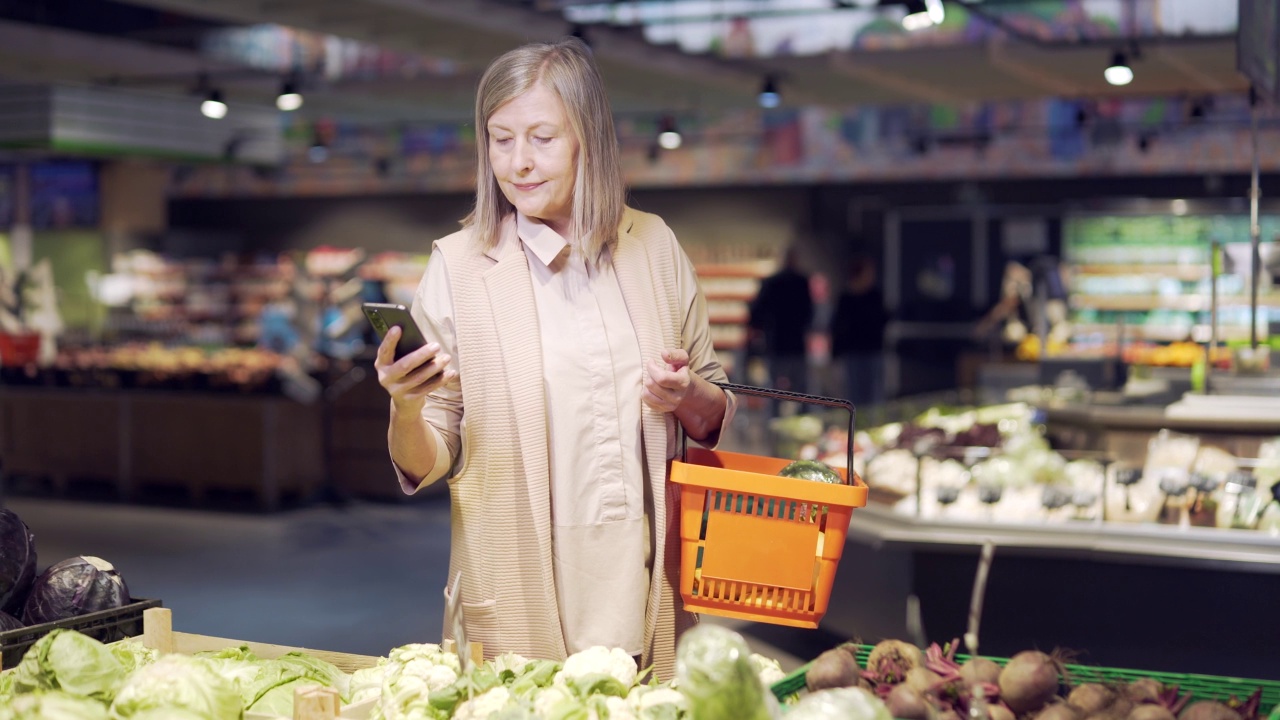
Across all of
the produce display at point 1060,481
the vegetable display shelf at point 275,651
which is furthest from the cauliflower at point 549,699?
the produce display at point 1060,481

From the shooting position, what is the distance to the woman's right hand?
5.85ft

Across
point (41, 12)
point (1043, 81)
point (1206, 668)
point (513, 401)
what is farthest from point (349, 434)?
point (513, 401)

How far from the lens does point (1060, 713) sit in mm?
1634

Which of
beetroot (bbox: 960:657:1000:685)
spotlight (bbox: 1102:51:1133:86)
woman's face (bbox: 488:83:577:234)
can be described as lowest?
beetroot (bbox: 960:657:1000:685)

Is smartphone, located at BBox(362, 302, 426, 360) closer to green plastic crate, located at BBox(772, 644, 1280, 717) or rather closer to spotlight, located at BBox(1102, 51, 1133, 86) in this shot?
green plastic crate, located at BBox(772, 644, 1280, 717)

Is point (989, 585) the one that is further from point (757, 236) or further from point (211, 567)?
point (757, 236)

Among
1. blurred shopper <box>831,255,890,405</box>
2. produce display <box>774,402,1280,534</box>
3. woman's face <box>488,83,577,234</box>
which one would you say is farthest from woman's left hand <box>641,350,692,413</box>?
blurred shopper <box>831,255,890,405</box>

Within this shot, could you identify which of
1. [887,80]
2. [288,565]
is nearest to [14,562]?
[288,565]

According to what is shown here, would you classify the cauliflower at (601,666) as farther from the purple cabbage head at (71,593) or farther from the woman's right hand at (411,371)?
the purple cabbage head at (71,593)

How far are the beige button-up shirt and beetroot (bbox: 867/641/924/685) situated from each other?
437 millimetres

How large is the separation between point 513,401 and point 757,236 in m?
13.6

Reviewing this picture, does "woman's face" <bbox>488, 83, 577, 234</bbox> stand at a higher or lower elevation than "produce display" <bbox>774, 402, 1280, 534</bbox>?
higher

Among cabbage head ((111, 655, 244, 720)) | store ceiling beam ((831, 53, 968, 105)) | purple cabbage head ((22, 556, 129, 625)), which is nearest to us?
cabbage head ((111, 655, 244, 720))

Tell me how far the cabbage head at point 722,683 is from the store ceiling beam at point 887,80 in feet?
28.1
